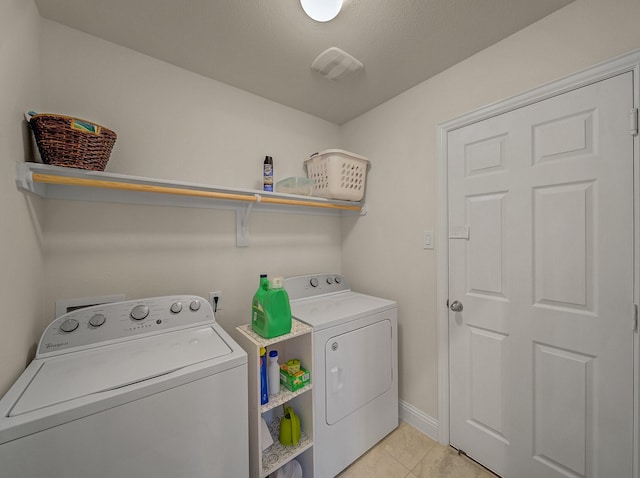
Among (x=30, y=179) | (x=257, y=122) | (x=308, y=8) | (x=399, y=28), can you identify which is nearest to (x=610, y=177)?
(x=399, y=28)

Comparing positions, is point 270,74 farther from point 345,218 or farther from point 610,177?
point 610,177

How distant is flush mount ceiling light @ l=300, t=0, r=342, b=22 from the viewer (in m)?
1.12

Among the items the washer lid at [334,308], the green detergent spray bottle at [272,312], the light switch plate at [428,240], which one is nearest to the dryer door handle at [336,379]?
the washer lid at [334,308]

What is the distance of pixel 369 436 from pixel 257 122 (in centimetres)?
235

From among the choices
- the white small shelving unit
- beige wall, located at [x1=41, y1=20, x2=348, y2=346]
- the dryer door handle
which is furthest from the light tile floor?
beige wall, located at [x1=41, y1=20, x2=348, y2=346]

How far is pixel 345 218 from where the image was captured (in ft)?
8.01

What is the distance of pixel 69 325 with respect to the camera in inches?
44.6

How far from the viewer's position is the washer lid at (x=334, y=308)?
1493 millimetres

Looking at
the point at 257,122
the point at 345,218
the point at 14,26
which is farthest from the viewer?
the point at 345,218

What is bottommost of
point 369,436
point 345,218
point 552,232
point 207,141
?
point 369,436

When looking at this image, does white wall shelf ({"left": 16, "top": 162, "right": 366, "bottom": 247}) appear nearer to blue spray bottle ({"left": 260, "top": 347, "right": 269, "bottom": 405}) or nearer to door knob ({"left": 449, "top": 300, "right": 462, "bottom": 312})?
blue spray bottle ({"left": 260, "top": 347, "right": 269, "bottom": 405})

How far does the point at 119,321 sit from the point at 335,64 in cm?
186

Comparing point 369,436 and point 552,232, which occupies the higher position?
point 552,232

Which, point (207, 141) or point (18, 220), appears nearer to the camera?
point (18, 220)
